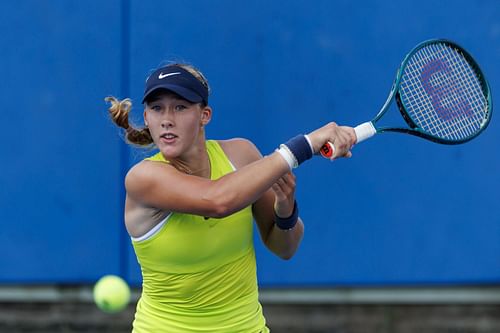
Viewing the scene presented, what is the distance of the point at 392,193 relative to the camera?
509 centimetres

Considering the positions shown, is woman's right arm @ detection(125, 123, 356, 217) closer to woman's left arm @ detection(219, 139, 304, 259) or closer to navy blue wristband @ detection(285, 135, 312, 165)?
navy blue wristband @ detection(285, 135, 312, 165)

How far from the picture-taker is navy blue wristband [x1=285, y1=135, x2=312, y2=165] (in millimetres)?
3271

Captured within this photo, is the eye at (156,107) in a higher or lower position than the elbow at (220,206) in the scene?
higher

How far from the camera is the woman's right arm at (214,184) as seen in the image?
326cm

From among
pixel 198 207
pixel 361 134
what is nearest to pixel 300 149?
pixel 361 134

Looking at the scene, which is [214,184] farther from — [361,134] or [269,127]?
[269,127]

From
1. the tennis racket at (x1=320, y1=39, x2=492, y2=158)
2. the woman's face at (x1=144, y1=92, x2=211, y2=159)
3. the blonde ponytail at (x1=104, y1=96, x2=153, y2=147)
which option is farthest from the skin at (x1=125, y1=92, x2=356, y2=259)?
the tennis racket at (x1=320, y1=39, x2=492, y2=158)

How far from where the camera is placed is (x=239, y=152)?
3.70 meters

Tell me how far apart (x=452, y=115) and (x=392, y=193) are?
116 cm

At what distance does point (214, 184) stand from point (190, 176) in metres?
0.10

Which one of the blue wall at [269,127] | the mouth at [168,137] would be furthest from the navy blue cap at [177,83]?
the blue wall at [269,127]

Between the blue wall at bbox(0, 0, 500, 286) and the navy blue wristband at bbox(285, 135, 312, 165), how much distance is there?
5.88 feet

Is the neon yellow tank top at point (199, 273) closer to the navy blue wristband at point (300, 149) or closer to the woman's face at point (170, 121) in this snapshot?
the woman's face at point (170, 121)

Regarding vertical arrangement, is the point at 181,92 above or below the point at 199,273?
above
